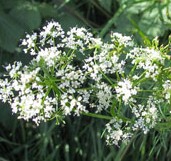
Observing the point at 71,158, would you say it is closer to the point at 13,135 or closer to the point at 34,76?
the point at 13,135

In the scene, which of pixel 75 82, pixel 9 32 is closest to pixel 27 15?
pixel 9 32

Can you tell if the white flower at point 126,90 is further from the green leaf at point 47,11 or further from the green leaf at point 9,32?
the green leaf at point 47,11

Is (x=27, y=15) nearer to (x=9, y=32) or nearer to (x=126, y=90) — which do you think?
(x=9, y=32)

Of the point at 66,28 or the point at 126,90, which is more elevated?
the point at 66,28

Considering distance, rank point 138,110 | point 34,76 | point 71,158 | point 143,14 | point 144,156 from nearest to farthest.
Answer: point 34,76 → point 138,110 → point 143,14 → point 144,156 → point 71,158

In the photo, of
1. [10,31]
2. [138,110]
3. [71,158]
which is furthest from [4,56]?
[138,110]

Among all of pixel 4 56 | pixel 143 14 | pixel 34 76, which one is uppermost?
pixel 143 14

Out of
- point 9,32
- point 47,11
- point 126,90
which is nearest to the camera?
point 126,90

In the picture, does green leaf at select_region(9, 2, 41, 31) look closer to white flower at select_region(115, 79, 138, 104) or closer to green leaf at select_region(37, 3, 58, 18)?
green leaf at select_region(37, 3, 58, 18)
